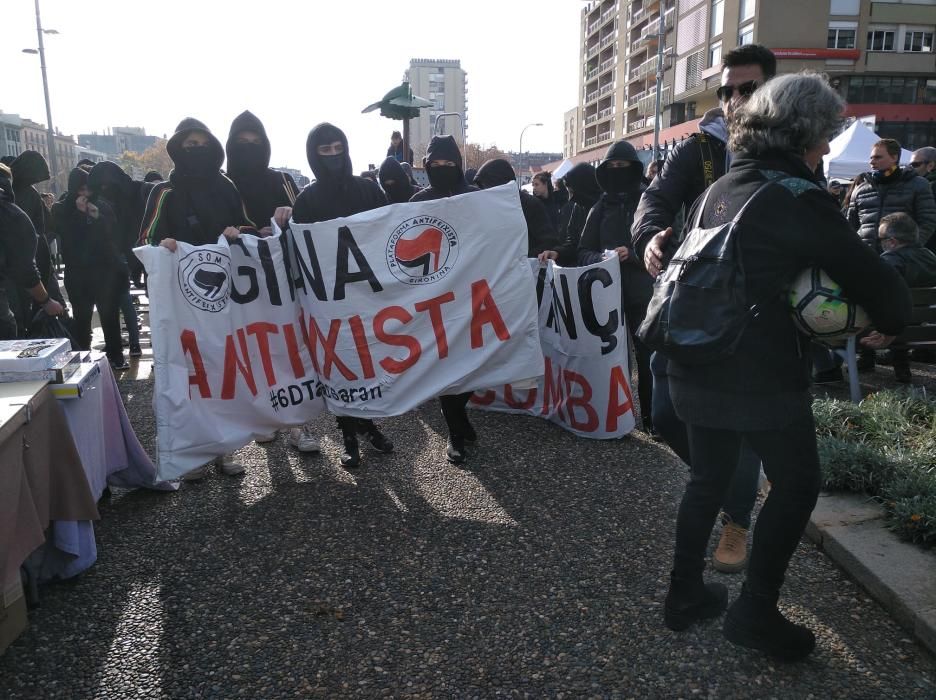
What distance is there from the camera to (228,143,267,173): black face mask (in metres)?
4.80

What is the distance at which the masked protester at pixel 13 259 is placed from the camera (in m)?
4.60

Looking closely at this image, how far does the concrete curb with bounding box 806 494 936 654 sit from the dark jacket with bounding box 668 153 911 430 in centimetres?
105

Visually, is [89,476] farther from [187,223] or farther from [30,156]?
[30,156]

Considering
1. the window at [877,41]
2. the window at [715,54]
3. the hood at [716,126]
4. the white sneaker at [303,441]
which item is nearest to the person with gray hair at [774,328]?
the hood at [716,126]

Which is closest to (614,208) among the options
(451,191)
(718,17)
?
(451,191)

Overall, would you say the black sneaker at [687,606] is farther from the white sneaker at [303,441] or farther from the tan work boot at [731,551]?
the white sneaker at [303,441]

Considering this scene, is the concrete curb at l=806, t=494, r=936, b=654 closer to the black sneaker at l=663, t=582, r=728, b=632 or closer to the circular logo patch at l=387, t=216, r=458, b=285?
the black sneaker at l=663, t=582, r=728, b=632

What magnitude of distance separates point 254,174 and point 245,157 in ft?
0.41

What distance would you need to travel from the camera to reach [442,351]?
4289 millimetres

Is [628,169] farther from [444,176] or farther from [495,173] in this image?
[495,173]

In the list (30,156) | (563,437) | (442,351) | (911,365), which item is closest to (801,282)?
(442,351)

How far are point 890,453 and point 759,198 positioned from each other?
96.0 inches

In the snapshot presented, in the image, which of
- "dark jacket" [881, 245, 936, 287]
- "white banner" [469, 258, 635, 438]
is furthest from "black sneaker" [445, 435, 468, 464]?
"dark jacket" [881, 245, 936, 287]

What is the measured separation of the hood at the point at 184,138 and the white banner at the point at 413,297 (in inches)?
34.1
